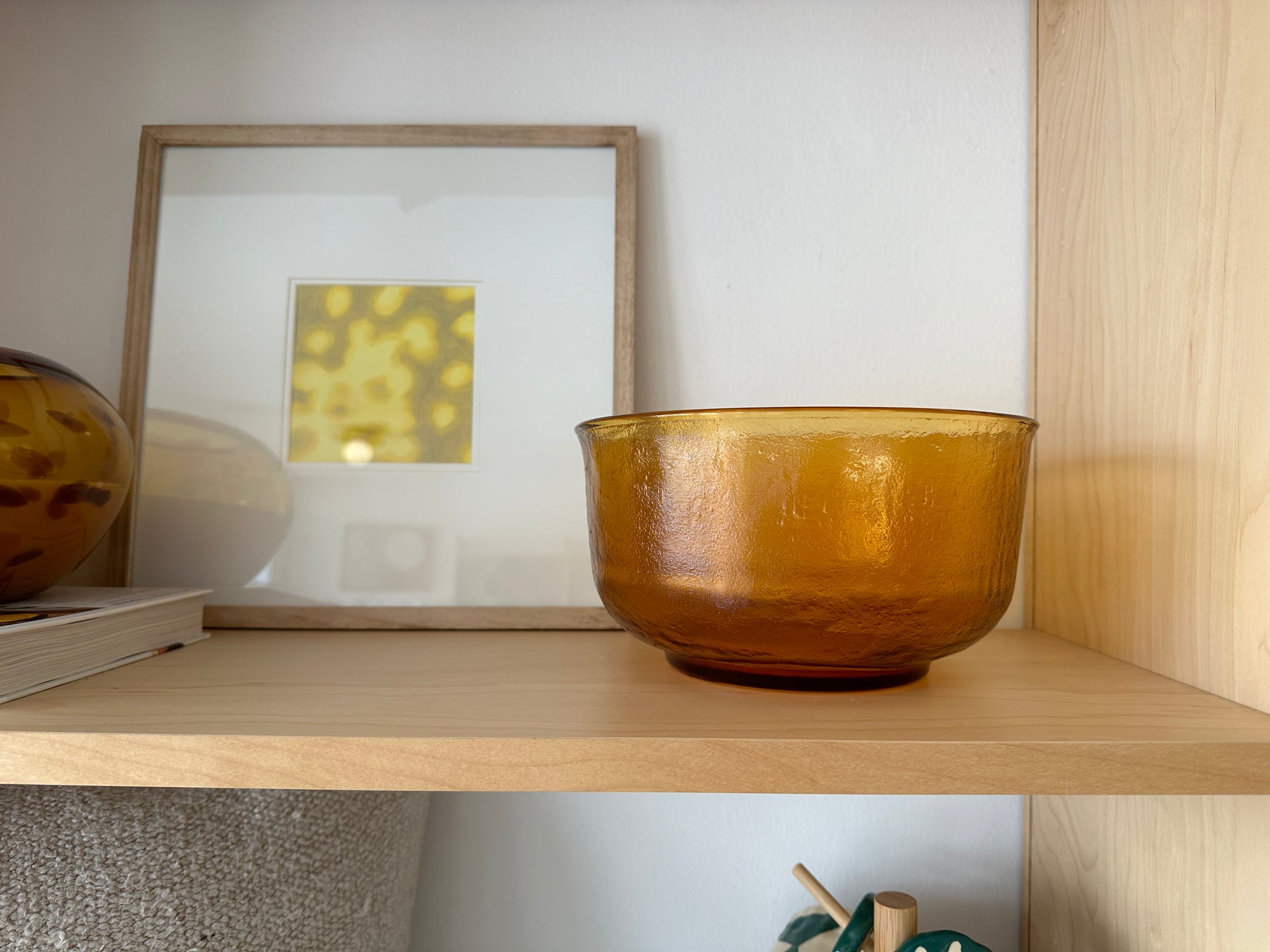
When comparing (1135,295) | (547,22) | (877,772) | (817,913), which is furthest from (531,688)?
(547,22)

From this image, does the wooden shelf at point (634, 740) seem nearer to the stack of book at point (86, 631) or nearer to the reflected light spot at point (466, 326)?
the stack of book at point (86, 631)

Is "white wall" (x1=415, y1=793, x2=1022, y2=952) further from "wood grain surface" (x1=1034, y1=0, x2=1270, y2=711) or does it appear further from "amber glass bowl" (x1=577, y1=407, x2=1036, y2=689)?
"amber glass bowl" (x1=577, y1=407, x2=1036, y2=689)

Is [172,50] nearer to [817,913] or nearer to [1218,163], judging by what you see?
[1218,163]

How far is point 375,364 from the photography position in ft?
2.07

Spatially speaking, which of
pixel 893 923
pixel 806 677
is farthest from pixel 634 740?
pixel 893 923

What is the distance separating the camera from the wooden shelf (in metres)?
0.34

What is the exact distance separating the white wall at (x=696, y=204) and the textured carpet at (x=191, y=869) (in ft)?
0.51

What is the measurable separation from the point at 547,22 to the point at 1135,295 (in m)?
0.51

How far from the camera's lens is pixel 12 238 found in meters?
0.66

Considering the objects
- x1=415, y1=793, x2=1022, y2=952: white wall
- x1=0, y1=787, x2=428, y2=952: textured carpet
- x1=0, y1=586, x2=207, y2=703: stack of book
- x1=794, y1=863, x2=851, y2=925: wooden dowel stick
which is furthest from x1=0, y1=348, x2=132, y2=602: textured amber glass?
x1=794, y1=863, x2=851, y2=925: wooden dowel stick

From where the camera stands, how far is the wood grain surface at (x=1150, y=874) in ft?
1.38

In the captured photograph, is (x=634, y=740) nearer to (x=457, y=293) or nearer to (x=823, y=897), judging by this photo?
(x=823, y=897)

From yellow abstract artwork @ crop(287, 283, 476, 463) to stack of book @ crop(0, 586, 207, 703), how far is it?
0.15m

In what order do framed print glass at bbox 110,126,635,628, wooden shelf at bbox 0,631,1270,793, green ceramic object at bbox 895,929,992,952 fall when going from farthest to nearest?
framed print glass at bbox 110,126,635,628
green ceramic object at bbox 895,929,992,952
wooden shelf at bbox 0,631,1270,793
